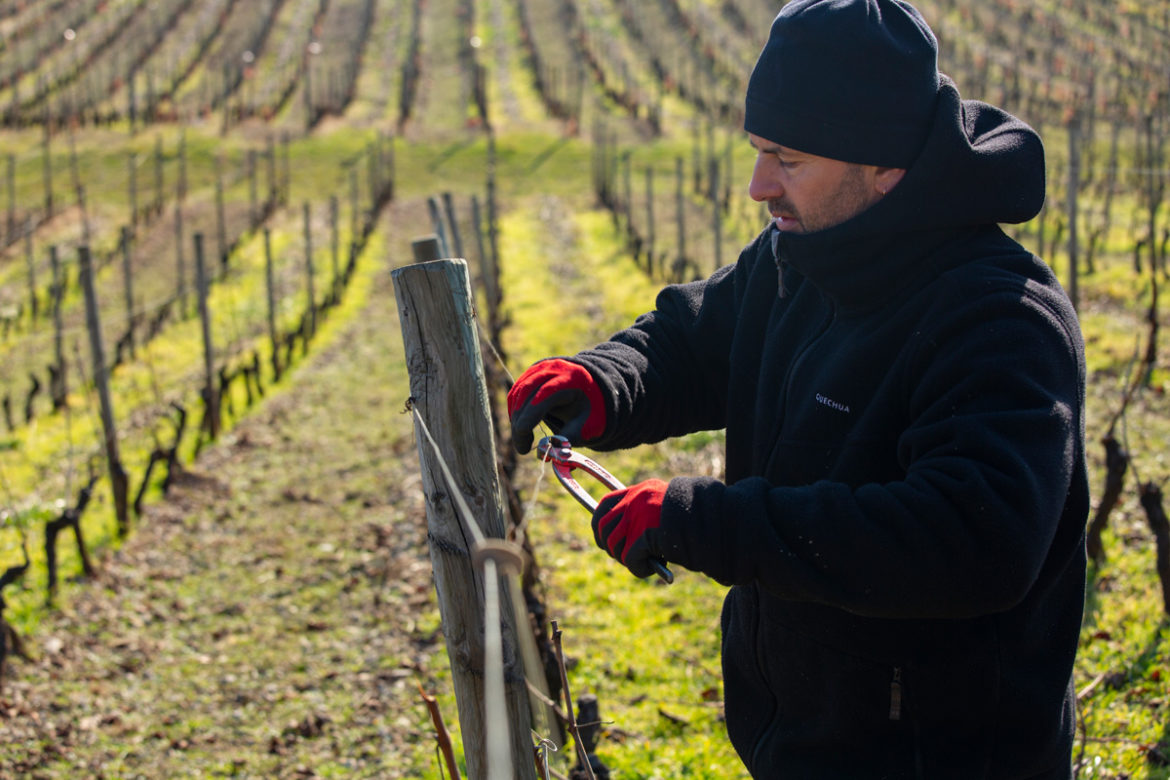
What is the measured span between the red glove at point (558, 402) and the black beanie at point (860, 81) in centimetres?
65

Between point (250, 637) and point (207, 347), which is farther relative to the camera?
point (207, 347)

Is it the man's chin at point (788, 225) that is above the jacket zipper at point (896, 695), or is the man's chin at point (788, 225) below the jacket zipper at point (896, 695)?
above

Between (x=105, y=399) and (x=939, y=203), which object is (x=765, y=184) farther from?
(x=105, y=399)

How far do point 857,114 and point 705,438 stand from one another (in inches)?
256

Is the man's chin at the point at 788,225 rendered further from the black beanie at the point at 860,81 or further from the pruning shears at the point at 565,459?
the pruning shears at the point at 565,459

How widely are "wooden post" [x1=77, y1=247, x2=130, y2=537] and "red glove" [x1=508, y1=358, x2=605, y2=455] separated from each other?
22.8ft

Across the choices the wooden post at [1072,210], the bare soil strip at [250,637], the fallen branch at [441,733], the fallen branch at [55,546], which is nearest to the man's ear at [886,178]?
the fallen branch at [441,733]

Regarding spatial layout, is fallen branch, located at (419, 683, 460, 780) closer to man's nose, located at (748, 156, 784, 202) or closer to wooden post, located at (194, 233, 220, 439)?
man's nose, located at (748, 156, 784, 202)

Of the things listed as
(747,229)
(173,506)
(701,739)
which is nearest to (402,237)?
(747,229)

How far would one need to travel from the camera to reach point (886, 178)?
73.1 inches

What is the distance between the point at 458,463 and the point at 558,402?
0.28 metres

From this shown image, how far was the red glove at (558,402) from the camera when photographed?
2123 mm

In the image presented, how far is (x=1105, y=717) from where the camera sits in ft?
13.4

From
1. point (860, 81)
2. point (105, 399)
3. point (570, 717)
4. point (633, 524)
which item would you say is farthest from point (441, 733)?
point (105, 399)
